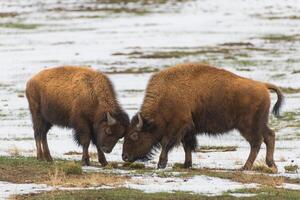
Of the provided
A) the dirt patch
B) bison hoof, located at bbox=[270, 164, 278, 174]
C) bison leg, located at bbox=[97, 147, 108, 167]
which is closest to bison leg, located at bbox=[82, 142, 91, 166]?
bison leg, located at bbox=[97, 147, 108, 167]

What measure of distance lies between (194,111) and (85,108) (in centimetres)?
220

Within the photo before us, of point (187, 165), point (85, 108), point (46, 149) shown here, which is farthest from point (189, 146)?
point (46, 149)

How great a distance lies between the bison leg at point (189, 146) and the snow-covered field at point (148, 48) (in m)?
0.55

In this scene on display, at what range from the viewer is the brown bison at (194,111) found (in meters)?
17.3

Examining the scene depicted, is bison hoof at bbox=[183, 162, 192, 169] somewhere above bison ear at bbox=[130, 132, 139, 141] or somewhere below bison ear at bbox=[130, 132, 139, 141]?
below

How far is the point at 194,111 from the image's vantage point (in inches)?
686

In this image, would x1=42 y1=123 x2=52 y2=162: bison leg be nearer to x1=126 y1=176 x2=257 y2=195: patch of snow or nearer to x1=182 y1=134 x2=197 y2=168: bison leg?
x1=182 y1=134 x2=197 y2=168: bison leg

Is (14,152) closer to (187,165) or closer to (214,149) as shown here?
(187,165)

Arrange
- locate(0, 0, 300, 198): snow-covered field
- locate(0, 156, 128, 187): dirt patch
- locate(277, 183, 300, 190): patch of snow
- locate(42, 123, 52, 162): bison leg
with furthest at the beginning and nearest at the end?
locate(0, 0, 300, 198): snow-covered field → locate(42, 123, 52, 162): bison leg → locate(277, 183, 300, 190): patch of snow → locate(0, 156, 128, 187): dirt patch

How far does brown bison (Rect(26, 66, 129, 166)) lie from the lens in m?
17.4

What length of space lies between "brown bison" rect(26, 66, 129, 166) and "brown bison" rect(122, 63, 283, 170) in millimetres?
440

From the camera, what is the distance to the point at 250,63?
4416 centimetres

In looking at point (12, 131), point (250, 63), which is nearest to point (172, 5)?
point (250, 63)

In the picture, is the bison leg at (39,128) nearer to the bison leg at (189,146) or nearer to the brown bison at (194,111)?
the brown bison at (194,111)
